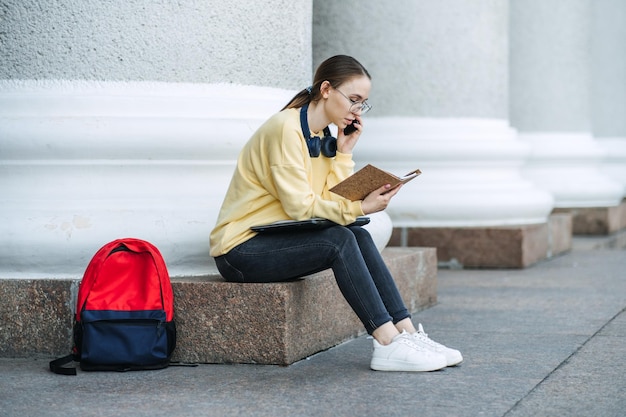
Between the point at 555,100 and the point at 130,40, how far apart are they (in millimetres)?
7768

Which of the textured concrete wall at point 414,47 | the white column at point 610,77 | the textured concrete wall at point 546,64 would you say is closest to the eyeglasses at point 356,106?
the textured concrete wall at point 414,47

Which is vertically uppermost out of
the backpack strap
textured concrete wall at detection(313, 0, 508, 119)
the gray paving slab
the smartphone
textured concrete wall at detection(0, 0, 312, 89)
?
textured concrete wall at detection(313, 0, 508, 119)

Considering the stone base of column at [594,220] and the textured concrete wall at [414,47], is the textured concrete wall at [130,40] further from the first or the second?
the stone base of column at [594,220]

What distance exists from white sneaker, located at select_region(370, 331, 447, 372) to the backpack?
93 cm

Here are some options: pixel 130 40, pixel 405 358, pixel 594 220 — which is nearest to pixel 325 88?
pixel 130 40

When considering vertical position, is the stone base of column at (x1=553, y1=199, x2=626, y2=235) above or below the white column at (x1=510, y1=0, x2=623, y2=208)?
below

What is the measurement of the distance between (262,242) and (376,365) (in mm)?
750

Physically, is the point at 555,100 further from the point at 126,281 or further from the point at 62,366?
the point at 62,366

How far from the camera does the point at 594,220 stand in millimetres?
12805

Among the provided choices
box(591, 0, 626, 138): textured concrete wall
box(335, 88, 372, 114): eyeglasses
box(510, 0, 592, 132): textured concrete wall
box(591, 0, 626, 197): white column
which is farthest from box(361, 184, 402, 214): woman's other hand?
box(591, 0, 626, 138): textured concrete wall

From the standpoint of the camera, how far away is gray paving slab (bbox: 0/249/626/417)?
434 centimetres

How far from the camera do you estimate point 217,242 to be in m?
5.36

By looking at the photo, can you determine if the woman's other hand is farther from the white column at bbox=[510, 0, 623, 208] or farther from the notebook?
the white column at bbox=[510, 0, 623, 208]

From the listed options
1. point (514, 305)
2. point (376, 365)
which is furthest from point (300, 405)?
point (514, 305)
